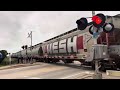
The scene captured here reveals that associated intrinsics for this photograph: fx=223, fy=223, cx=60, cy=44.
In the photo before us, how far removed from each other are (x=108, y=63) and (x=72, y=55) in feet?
21.9

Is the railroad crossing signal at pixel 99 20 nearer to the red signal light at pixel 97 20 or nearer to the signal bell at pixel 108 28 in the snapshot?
the red signal light at pixel 97 20

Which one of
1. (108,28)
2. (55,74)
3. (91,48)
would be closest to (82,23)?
(108,28)

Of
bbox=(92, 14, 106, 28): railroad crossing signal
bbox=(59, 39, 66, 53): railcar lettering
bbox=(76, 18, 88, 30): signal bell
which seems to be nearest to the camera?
bbox=(92, 14, 106, 28): railroad crossing signal

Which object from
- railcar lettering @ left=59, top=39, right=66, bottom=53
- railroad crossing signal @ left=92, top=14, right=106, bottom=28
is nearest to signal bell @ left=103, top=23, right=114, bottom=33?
railroad crossing signal @ left=92, top=14, right=106, bottom=28

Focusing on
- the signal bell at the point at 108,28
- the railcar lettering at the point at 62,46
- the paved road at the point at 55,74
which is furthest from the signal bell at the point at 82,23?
the railcar lettering at the point at 62,46

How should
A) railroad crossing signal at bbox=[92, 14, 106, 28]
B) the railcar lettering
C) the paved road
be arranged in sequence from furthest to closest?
the railcar lettering → the paved road → railroad crossing signal at bbox=[92, 14, 106, 28]

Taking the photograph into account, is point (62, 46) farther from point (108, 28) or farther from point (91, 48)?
point (108, 28)

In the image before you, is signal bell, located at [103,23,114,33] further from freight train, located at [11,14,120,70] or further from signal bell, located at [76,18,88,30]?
freight train, located at [11,14,120,70]

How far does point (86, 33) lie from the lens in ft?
60.0

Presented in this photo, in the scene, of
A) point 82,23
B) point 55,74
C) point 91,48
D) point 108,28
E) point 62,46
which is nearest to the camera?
point 108,28

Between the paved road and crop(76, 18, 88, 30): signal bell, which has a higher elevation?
crop(76, 18, 88, 30): signal bell

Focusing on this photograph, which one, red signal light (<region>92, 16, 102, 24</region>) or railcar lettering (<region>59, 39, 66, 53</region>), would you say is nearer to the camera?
red signal light (<region>92, 16, 102, 24</region>)
